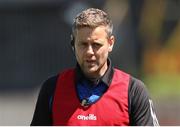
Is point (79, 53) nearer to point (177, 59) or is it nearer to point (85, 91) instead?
point (85, 91)

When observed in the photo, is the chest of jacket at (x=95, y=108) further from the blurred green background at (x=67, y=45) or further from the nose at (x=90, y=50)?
the blurred green background at (x=67, y=45)

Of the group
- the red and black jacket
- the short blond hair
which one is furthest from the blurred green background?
the short blond hair

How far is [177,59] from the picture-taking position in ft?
29.7

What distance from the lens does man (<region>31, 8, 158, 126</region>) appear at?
2707 millimetres

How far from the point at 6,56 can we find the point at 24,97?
29.2 inches

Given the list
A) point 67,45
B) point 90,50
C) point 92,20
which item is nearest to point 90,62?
point 90,50

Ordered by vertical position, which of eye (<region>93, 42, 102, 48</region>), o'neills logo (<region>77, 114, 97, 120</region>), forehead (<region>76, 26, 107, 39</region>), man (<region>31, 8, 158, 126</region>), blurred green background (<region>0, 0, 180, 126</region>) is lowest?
blurred green background (<region>0, 0, 180, 126</region>)

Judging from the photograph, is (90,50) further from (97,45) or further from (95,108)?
(95,108)

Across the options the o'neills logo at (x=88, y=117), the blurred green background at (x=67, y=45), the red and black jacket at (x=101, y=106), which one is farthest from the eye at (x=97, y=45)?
the blurred green background at (x=67, y=45)

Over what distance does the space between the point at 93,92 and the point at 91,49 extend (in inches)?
7.4

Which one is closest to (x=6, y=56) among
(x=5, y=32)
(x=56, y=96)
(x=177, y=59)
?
(x=5, y=32)

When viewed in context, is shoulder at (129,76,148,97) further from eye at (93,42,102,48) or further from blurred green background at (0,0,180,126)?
blurred green background at (0,0,180,126)

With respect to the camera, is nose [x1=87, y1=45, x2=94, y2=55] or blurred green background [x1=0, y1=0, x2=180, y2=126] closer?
nose [x1=87, y1=45, x2=94, y2=55]

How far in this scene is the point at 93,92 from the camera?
2.77m
